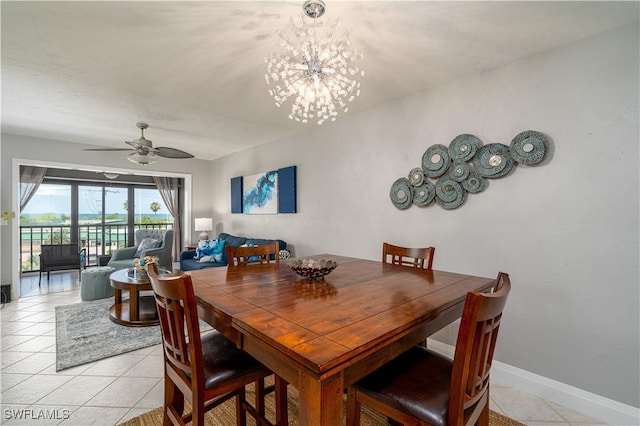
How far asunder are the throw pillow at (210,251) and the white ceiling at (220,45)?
7.37 feet

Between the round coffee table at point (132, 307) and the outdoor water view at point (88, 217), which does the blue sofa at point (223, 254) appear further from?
the outdoor water view at point (88, 217)

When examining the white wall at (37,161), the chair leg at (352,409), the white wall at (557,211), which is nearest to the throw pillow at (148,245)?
the white wall at (37,161)

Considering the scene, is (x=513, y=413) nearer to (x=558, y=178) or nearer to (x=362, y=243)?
(x=558, y=178)

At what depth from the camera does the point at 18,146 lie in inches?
159

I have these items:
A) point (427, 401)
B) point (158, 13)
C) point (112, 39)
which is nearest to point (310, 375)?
point (427, 401)

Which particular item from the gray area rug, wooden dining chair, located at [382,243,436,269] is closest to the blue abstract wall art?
wooden dining chair, located at [382,243,436,269]

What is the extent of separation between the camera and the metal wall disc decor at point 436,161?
2441mm

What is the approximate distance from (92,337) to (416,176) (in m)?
3.48

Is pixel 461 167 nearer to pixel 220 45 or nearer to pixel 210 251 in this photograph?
pixel 220 45

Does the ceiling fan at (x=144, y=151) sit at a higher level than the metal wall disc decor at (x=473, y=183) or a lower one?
higher

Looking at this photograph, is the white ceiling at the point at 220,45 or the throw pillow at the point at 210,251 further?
the throw pillow at the point at 210,251

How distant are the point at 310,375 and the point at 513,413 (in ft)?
6.00

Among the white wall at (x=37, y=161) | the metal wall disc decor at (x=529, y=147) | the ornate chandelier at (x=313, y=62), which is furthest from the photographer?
the white wall at (x=37, y=161)

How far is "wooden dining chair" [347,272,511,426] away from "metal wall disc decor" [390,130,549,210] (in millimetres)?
1208
